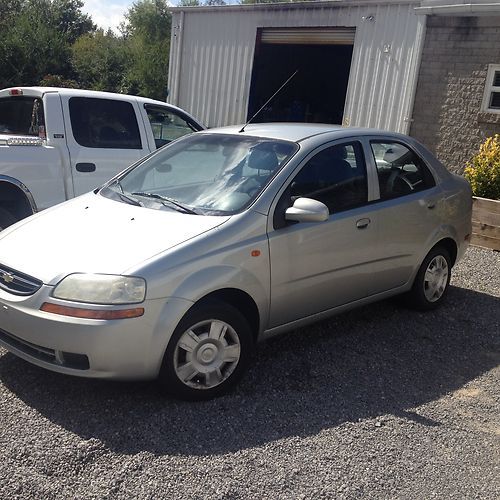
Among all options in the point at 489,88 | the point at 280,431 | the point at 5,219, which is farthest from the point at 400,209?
the point at 489,88

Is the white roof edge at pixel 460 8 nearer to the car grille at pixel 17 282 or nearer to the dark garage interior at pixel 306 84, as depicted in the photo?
the dark garage interior at pixel 306 84

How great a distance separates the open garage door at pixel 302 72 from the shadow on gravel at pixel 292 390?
362 inches

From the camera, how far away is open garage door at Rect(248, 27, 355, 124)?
13.7m

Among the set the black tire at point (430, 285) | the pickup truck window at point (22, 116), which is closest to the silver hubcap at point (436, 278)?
the black tire at point (430, 285)

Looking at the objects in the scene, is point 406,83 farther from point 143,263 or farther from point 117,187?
point 143,263

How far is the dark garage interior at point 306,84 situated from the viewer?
15.8 meters

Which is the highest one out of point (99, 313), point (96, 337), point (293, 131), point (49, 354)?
point (293, 131)

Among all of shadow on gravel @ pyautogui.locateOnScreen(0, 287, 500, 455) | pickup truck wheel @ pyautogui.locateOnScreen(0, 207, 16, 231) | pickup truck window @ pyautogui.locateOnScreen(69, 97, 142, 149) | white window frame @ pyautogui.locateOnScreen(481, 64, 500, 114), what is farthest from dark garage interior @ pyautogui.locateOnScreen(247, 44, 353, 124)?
shadow on gravel @ pyautogui.locateOnScreen(0, 287, 500, 455)

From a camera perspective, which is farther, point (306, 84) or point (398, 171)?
point (306, 84)

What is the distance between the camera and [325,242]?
4.38m

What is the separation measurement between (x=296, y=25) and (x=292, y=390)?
1121 centimetres

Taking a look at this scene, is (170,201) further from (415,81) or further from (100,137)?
(415,81)

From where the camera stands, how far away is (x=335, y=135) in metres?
4.77

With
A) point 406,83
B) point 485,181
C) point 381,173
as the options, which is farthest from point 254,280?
point 406,83
